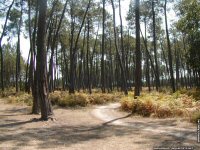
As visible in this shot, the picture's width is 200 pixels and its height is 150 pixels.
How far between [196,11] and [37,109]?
60.7 feet

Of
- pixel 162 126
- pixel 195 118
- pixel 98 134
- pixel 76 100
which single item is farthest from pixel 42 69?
pixel 76 100

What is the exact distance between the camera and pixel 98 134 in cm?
1347

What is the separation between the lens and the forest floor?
36.2ft

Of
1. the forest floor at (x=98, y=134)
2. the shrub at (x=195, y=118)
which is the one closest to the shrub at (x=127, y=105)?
the forest floor at (x=98, y=134)

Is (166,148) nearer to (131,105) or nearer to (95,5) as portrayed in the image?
(131,105)

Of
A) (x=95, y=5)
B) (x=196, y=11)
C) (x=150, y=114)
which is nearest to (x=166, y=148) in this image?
(x=150, y=114)

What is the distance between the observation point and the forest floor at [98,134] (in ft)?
36.2

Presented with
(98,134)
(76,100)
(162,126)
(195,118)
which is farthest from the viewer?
(76,100)

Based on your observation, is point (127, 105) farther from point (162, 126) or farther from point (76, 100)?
point (162, 126)

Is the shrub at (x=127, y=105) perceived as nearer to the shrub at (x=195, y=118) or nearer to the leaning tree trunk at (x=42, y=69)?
the leaning tree trunk at (x=42, y=69)

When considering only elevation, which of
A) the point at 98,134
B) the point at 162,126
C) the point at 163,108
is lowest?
the point at 98,134

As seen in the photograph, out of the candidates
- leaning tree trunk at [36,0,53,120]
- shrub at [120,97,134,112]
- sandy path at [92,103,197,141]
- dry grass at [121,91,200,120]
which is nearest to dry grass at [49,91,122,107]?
shrub at [120,97,134,112]

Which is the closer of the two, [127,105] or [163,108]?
[163,108]

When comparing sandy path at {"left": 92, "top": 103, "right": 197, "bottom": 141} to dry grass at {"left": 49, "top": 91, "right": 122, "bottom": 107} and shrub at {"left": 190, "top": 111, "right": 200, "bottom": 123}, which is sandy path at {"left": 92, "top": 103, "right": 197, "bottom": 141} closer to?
shrub at {"left": 190, "top": 111, "right": 200, "bottom": 123}
